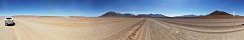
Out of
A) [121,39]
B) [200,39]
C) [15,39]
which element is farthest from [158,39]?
[15,39]

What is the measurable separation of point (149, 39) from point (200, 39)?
3645mm

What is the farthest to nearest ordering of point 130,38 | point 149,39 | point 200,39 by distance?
point 200,39
point 130,38
point 149,39

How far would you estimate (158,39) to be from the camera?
14695 millimetres

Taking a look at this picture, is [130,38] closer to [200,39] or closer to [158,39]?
[158,39]

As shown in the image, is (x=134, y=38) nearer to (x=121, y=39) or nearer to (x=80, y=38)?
(x=121, y=39)

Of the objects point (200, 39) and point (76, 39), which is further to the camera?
point (200, 39)

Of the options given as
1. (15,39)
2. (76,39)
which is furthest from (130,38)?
(15,39)

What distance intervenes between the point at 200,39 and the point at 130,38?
3.83 metres

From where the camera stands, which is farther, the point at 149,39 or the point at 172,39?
the point at 172,39

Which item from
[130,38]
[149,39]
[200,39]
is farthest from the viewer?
[200,39]

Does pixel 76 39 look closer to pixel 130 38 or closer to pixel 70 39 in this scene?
pixel 70 39

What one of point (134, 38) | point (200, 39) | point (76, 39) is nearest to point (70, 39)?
point (76, 39)

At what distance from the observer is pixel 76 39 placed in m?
15.5

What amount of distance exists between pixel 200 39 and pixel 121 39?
4392 millimetres
